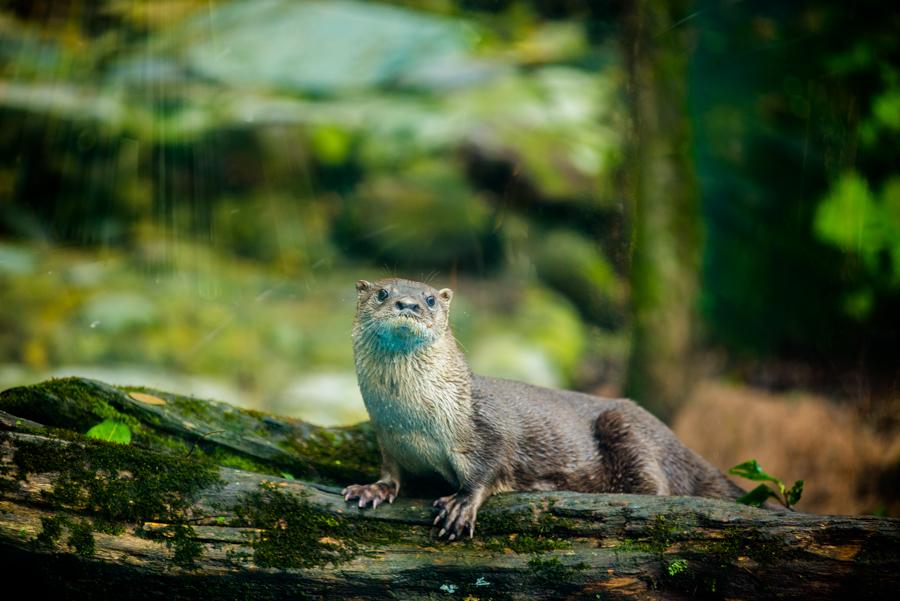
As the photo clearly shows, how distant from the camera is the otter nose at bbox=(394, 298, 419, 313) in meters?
3.57

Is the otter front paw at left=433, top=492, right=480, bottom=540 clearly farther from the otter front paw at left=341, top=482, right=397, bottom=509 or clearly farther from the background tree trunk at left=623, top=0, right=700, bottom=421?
the background tree trunk at left=623, top=0, right=700, bottom=421

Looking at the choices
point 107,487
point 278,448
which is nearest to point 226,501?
point 107,487

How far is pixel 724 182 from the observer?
411 inches

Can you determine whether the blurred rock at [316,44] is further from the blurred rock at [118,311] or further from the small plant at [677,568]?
the small plant at [677,568]

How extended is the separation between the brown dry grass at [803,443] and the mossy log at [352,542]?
4823mm

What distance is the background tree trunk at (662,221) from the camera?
8.12 m

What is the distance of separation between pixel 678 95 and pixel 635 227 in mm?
1357

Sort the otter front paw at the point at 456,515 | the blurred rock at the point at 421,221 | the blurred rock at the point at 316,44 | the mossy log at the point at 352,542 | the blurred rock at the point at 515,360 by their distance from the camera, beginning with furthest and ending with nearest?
the blurred rock at the point at 316,44 → the blurred rock at the point at 421,221 → the blurred rock at the point at 515,360 → the otter front paw at the point at 456,515 → the mossy log at the point at 352,542

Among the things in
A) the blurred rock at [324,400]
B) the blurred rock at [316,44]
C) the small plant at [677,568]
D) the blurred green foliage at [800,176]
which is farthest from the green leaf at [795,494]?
the blurred rock at [316,44]

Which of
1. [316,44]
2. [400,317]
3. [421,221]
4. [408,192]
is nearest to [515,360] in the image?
[421,221]

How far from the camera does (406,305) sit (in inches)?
141

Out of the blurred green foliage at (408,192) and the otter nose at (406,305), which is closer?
the otter nose at (406,305)

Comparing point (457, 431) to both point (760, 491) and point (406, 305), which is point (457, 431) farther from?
point (760, 491)

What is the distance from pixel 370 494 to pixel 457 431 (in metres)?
0.46
